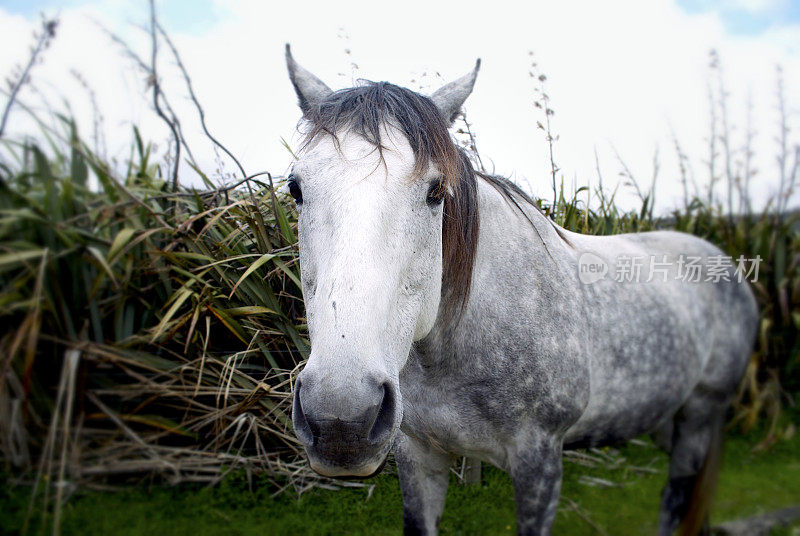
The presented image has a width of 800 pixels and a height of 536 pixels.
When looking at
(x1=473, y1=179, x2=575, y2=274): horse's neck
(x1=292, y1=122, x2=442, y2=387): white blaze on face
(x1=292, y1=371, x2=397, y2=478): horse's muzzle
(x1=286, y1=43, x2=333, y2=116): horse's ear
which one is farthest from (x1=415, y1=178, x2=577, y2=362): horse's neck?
(x1=286, y1=43, x2=333, y2=116): horse's ear

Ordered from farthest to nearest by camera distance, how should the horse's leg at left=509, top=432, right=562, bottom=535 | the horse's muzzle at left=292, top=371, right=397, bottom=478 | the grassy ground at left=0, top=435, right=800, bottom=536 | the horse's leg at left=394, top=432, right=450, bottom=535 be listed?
the horse's leg at left=394, top=432, right=450, bottom=535 < the horse's leg at left=509, top=432, right=562, bottom=535 < the grassy ground at left=0, top=435, right=800, bottom=536 < the horse's muzzle at left=292, top=371, right=397, bottom=478

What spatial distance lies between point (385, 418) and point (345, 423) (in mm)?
111

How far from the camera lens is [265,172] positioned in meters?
2.38

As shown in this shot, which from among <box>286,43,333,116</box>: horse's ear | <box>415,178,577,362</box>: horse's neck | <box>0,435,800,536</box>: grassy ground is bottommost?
<box>0,435,800,536</box>: grassy ground

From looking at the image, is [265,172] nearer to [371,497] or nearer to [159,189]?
[159,189]

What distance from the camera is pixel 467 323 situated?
1.39 meters

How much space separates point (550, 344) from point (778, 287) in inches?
27.3

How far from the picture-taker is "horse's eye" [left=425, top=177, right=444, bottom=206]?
1.15 metres

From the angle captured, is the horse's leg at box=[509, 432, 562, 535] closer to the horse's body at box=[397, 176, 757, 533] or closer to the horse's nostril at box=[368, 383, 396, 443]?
the horse's body at box=[397, 176, 757, 533]

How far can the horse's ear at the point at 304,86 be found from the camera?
1.40 meters

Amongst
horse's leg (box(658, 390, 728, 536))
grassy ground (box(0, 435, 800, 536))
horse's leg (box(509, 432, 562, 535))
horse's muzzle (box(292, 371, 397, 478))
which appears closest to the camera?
horse's muzzle (box(292, 371, 397, 478))

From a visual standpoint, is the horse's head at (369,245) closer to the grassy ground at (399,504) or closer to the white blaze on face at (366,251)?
the white blaze on face at (366,251)

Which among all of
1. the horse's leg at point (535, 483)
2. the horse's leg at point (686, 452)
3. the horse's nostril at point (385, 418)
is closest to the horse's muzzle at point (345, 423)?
the horse's nostril at point (385, 418)

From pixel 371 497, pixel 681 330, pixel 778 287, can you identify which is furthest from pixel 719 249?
pixel 371 497
